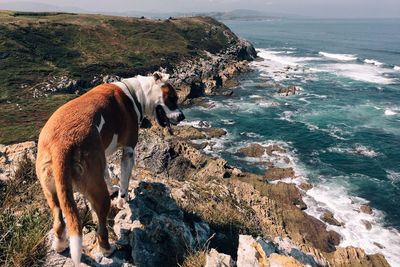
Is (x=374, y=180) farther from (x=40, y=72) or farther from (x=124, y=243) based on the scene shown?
(x=40, y=72)

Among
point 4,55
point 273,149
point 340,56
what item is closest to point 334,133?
point 273,149

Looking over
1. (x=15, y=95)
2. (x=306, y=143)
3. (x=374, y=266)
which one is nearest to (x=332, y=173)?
(x=306, y=143)

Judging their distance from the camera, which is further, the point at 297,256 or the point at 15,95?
the point at 15,95

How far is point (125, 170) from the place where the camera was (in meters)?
7.80

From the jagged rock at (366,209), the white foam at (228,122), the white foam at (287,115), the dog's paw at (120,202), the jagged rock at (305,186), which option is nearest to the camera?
the dog's paw at (120,202)

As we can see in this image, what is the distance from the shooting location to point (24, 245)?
5418 millimetres

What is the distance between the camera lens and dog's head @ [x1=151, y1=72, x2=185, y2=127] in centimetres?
775

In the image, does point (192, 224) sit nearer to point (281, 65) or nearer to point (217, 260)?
point (217, 260)

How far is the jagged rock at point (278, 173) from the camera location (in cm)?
3813

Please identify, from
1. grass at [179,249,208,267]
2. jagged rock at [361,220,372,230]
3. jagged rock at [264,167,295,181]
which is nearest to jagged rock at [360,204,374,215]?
jagged rock at [361,220,372,230]

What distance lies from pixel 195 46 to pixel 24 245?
109449 millimetres

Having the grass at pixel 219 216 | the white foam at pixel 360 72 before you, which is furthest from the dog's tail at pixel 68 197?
the white foam at pixel 360 72

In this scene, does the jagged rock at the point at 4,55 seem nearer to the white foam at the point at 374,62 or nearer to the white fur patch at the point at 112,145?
the white fur patch at the point at 112,145

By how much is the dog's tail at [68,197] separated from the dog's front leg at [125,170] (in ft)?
7.66
